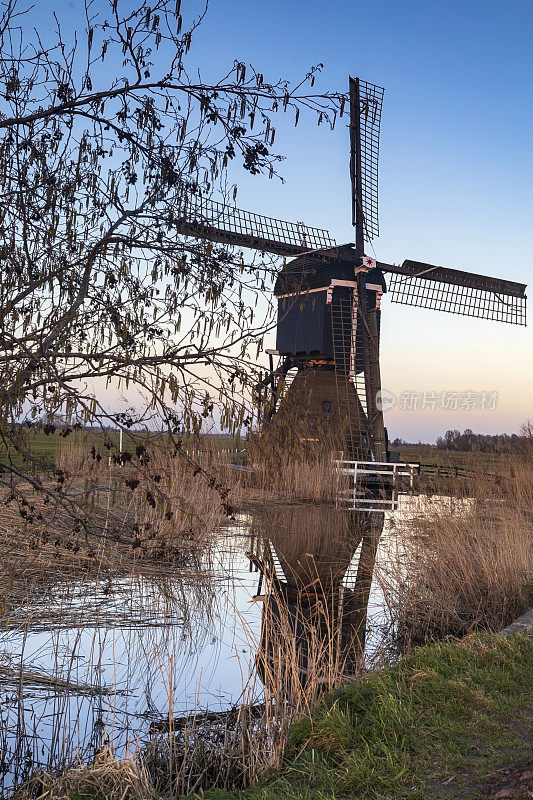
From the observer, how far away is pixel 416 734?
3.72 m

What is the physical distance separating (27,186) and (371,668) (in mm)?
4119

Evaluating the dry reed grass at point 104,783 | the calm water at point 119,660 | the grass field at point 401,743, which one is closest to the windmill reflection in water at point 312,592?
the calm water at point 119,660

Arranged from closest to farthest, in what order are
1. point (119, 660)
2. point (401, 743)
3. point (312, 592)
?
point (401, 743) → point (119, 660) → point (312, 592)

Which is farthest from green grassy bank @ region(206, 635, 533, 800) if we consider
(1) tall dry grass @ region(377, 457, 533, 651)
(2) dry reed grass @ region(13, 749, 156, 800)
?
(1) tall dry grass @ region(377, 457, 533, 651)

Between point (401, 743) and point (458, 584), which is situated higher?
point (458, 584)

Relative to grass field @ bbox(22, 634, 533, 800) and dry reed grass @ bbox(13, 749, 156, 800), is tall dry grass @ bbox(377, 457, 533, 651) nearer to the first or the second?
grass field @ bbox(22, 634, 533, 800)

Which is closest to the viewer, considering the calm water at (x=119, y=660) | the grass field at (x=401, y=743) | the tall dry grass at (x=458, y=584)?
the grass field at (x=401, y=743)

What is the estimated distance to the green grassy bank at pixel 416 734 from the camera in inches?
127

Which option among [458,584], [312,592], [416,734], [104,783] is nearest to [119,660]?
[104,783]

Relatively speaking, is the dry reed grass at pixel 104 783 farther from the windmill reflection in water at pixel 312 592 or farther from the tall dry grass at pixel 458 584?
the tall dry grass at pixel 458 584

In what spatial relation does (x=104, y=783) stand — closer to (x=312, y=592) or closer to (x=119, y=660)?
(x=119, y=660)

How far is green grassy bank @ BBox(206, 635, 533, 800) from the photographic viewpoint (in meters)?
3.22

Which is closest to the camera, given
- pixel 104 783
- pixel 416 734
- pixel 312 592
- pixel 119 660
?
pixel 104 783

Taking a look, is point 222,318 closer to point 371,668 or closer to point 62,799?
point 62,799
